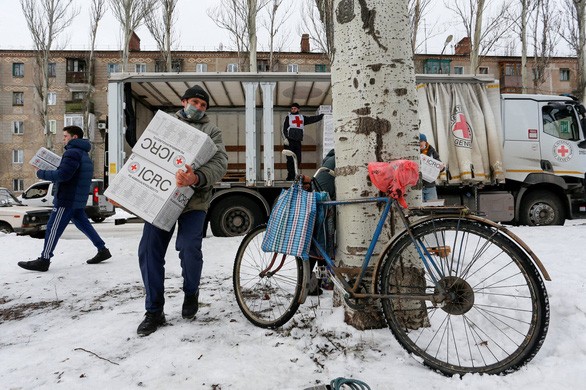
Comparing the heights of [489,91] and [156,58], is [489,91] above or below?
below

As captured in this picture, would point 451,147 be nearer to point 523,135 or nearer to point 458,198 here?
point 458,198

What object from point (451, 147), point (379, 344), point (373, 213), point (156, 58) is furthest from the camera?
point (156, 58)

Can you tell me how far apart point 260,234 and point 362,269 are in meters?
0.83

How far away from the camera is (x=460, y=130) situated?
A: 7375 mm

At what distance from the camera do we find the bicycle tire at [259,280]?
2.56 meters

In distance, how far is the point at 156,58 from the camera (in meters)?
31.0

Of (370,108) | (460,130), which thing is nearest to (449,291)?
(370,108)

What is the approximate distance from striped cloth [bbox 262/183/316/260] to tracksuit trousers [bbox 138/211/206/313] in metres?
0.53

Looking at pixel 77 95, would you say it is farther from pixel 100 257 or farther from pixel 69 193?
pixel 100 257

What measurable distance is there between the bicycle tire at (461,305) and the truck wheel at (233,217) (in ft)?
16.7

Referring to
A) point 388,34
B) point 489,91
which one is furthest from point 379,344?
point 489,91

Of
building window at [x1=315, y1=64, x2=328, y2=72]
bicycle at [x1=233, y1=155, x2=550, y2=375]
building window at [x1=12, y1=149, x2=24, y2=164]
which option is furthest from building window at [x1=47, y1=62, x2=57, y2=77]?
bicycle at [x1=233, y1=155, x2=550, y2=375]

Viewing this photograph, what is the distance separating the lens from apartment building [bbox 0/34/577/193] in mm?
30812

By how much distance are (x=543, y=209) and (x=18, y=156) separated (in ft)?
126
